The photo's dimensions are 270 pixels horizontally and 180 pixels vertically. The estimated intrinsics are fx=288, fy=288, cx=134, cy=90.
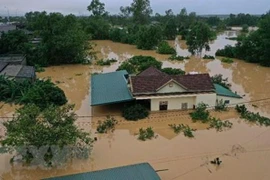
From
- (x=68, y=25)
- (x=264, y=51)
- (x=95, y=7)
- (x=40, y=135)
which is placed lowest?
(x=40, y=135)

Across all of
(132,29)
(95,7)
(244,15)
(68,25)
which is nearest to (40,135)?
(68,25)

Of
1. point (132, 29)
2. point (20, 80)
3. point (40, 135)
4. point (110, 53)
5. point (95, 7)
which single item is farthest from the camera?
point (95, 7)

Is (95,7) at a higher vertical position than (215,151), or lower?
higher

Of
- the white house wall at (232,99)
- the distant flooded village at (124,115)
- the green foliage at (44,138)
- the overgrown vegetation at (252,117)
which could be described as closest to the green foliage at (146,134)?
the distant flooded village at (124,115)

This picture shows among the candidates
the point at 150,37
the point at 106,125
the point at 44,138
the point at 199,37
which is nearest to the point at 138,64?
the point at 199,37

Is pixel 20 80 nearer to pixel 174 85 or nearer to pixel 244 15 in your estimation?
pixel 174 85

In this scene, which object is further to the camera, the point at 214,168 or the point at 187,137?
the point at 187,137

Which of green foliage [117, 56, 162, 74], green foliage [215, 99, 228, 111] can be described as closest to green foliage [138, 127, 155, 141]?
green foliage [215, 99, 228, 111]

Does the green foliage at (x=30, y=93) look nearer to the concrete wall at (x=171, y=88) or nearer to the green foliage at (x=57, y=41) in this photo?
the concrete wall at (x=171, y=88)
